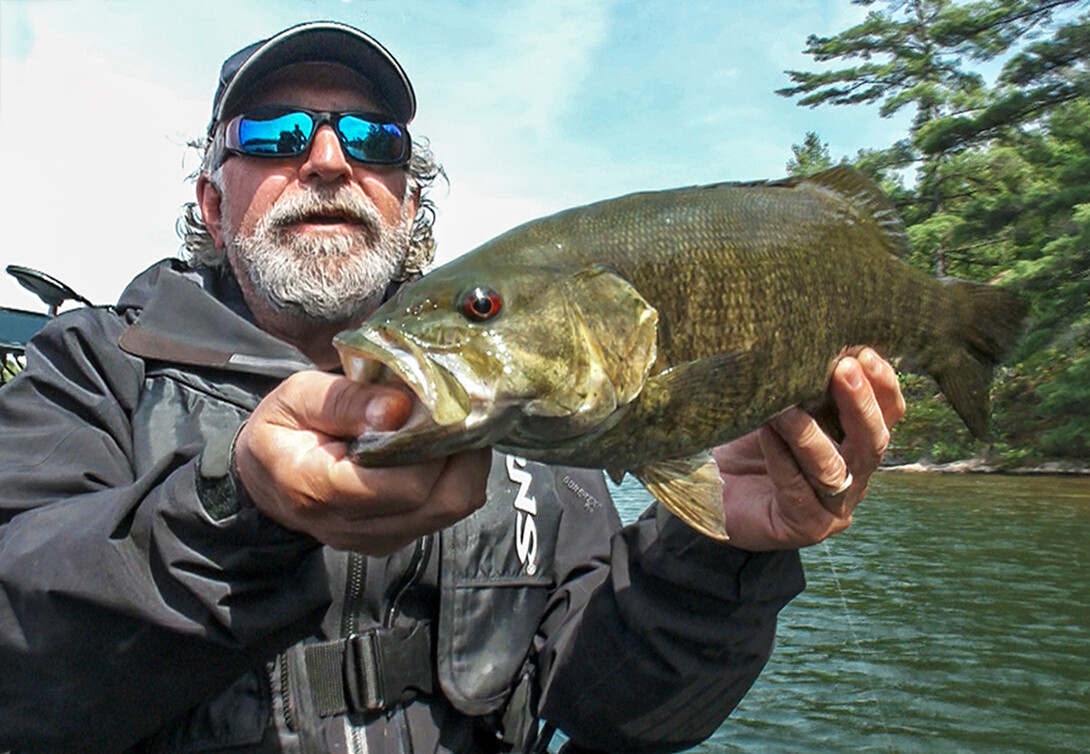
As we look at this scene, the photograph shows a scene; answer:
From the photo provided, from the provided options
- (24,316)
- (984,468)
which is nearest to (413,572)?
(24,316)

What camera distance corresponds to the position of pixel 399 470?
61.1 inches

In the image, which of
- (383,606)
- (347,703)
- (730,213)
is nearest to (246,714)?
(347,703)

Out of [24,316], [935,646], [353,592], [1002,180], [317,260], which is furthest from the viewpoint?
[1002,180]

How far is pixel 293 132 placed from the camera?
3424 millimetres

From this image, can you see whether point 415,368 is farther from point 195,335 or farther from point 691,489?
point 195,335

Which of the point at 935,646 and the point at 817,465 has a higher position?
the point at 817,465

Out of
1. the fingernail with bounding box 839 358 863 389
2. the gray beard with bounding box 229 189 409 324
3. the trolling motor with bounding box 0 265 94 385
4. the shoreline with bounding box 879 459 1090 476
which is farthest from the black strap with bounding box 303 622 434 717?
the shoreline with bounding box 879 459 1090 476

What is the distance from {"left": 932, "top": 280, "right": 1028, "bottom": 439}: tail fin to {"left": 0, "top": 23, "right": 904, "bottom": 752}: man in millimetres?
279

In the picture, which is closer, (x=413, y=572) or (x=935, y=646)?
(x=413, y=572)

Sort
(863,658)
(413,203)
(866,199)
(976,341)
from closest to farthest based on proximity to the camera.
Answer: (866,199)
(976,341)
(413,203)
(863,658)

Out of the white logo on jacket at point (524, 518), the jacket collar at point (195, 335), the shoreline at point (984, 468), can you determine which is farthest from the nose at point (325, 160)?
the shoreline at point (984, 468)

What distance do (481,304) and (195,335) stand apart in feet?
5.34

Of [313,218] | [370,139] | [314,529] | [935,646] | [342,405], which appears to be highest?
[370,139]

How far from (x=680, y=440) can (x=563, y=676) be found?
4.17ft
